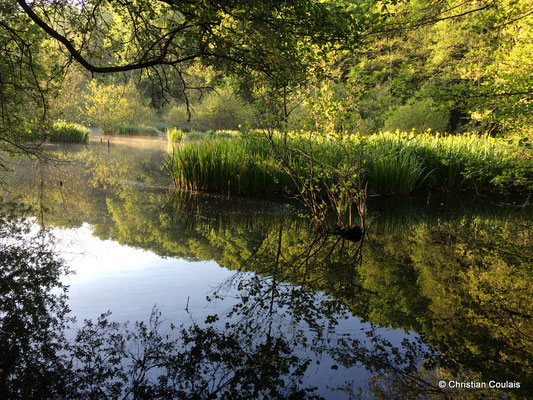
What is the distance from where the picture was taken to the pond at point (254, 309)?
7.54ft

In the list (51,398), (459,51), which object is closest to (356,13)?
(51,398)

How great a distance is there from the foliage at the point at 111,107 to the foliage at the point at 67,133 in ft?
14.5

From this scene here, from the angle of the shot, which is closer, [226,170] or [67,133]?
[226,170]

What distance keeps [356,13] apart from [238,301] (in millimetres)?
3471

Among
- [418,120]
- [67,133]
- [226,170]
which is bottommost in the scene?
[226,170]

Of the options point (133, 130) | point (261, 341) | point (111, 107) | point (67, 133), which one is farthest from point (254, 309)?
point (133, 130)

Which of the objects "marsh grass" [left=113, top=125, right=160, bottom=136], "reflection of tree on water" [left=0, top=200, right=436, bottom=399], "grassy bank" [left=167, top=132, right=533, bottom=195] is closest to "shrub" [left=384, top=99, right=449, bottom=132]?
"grassy bank" [left=167, top=132, right=533, bottom=195]

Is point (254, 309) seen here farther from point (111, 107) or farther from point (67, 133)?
point (111, 107)

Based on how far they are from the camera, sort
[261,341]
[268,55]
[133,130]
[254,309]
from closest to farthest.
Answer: [261,341]
[254,309]
[268,55]
[133,130]

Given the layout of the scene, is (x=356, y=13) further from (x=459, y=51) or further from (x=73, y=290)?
(x=459, y=51)

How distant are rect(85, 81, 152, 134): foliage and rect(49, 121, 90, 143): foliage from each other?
4421 mm

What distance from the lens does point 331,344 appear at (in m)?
2.75

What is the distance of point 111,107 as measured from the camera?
30188mm

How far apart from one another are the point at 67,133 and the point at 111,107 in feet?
25.5
